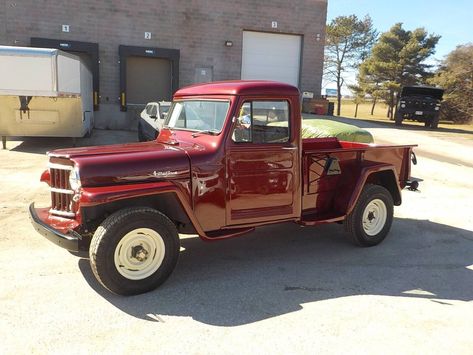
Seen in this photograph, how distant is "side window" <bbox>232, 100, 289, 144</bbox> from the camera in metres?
4.69

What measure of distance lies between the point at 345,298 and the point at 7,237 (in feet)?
13.8

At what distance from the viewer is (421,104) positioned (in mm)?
24406

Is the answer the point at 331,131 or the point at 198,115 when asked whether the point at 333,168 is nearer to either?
the point at 198,115

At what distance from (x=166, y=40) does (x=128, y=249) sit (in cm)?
2001

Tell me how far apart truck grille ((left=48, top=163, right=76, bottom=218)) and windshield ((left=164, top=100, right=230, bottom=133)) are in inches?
55.8

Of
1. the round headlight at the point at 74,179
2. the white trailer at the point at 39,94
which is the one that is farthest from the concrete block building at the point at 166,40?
the round headlight at the point at 74,179

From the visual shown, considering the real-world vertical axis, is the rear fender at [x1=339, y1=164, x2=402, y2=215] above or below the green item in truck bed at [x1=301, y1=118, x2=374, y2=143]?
below

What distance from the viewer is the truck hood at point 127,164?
161 inches

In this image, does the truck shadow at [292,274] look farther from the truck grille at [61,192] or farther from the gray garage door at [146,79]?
the gray garage door at [146,79]

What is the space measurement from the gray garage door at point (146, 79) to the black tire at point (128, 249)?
1960 centimetres

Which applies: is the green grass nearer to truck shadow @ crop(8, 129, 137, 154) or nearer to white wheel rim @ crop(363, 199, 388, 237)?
truck shadow @ crop(8, 129, 137, 154)

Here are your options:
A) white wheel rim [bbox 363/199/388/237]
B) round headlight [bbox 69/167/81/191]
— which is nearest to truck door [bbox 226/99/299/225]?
white wheel rim [bbox 363/199/388/237]

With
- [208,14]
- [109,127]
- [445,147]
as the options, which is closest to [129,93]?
[109,127]

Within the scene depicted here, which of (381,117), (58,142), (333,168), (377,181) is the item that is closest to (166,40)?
(58,142)
